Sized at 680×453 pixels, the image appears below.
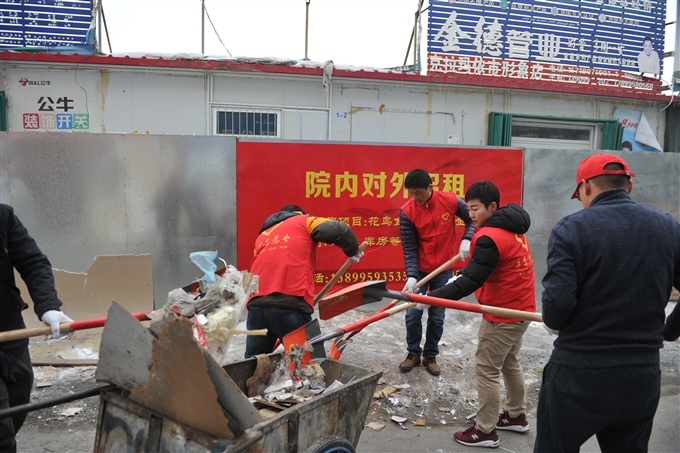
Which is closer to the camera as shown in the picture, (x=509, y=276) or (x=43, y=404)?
(x=43, y=404)

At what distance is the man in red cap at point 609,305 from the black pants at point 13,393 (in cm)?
A: 257

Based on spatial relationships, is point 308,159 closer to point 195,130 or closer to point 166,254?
point 166,254

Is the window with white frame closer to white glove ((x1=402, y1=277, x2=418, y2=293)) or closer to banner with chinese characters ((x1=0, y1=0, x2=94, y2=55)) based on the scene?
banner with chinese characters ((x1=0, y1=0, x2=94, y2=55))

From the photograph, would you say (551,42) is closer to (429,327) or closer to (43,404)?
(429,327)

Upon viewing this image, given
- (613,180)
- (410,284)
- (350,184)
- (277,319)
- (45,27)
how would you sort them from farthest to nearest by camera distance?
1. (45,27)
2. (350,184)
3. (410,284)
4. (277,319)
5. (613,180)

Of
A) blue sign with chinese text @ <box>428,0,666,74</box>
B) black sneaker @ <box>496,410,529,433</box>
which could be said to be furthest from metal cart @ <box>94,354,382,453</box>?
blue sign with chinese text @ <box>428,0,666,74</box>

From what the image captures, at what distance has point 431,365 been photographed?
15.6 ft

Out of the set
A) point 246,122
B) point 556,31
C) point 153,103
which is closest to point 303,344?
point 246,122

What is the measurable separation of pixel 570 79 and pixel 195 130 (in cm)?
712

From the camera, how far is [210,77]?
809 centimetres

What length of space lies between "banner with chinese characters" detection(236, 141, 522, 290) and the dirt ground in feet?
2.52

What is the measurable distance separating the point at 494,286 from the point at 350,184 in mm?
3091

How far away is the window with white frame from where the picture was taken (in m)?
8.28

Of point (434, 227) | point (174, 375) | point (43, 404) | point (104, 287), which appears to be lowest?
point (104, 287)
